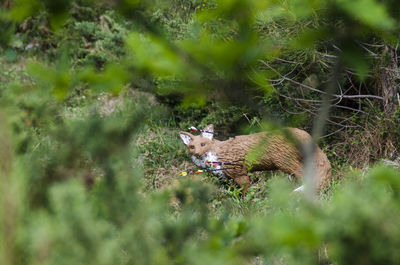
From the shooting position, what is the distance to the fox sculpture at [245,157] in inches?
159

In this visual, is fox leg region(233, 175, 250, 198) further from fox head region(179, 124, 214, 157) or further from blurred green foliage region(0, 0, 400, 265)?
blurred green foliage region(0, 0, 400, 265)

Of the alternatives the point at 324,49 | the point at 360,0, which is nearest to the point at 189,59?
the point at 360,0

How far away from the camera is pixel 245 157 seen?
4.18 metres

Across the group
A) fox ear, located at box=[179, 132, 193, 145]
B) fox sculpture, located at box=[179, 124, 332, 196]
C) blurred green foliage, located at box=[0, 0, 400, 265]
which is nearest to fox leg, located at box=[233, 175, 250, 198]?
fox sculpture, located at box=[179, 124, 332, 196]

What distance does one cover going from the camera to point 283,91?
16.3 ft

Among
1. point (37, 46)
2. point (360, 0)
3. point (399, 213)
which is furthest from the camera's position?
point (37, 46)

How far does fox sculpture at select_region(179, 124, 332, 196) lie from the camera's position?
4035 mm

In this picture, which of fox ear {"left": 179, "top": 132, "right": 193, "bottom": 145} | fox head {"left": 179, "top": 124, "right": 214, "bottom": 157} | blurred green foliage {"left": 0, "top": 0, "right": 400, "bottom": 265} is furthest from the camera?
fox ear {"left": 179, "top": 132, "right": 193, "bottom": 145}

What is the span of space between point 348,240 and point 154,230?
0.58 metres

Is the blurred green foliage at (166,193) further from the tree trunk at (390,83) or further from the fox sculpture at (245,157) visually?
the tree trunk at (390,83)

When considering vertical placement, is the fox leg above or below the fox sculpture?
below

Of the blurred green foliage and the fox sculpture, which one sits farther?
the fox sculpture

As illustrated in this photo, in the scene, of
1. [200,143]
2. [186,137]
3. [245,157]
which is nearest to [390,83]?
[245,157]

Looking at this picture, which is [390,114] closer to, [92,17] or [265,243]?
[265,243]
